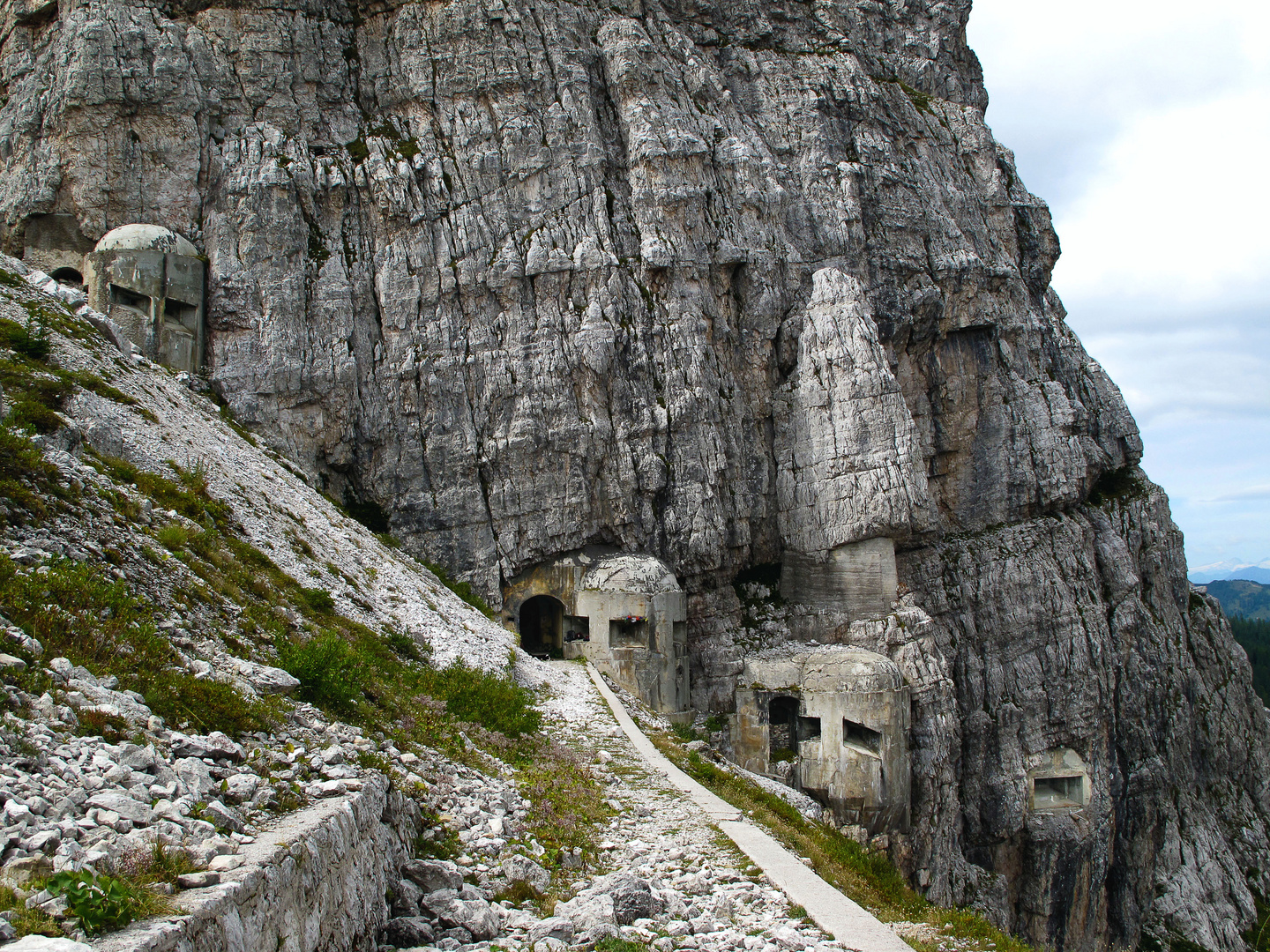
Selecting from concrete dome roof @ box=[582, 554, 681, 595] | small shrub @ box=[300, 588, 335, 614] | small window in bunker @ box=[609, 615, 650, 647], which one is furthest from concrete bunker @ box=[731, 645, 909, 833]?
small shrub @ box=[300, 588, 335, 614]

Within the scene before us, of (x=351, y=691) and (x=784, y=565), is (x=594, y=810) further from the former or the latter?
(x=784, y=565)

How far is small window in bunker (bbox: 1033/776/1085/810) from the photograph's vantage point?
34.9m

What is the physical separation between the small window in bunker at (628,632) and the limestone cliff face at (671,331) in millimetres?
3093

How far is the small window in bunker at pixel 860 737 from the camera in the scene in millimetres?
27531

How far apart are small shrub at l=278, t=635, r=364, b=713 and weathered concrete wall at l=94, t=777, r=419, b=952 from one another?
2163 mm

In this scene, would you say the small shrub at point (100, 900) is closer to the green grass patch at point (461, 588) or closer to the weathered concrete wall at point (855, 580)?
the green grass patch at point (461, 588)

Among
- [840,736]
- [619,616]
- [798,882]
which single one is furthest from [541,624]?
[798,882]

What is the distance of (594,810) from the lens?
10.9 m

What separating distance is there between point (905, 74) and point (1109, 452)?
66.7 feet

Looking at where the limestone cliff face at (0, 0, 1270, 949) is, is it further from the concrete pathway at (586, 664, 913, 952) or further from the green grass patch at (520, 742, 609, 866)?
the concrete pathway at (586, 664, 913, 952)

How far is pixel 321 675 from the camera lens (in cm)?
1005

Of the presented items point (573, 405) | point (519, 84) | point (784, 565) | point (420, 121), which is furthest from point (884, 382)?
point (420, 121)

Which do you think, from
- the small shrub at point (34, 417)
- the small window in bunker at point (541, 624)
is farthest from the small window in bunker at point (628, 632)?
the small shrub at point (34, 417)

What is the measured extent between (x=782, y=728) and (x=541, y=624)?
343 inches
